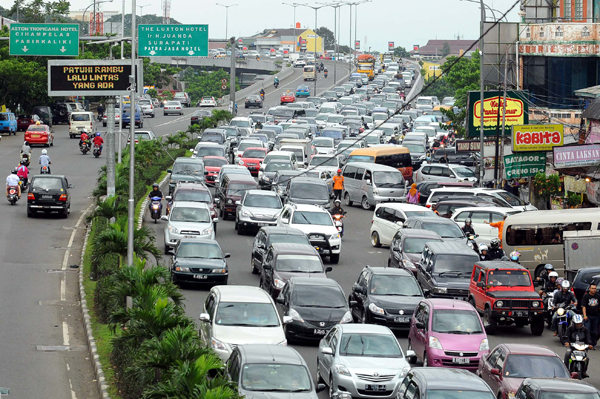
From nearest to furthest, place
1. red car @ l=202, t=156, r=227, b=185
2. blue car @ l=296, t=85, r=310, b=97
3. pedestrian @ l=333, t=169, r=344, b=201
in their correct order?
pedestrian @ l=333, t=169, r=344, b=201, red car @ l=202, t=156, r=227, b=185, blue car @ l=296, t=85, r=310, b=97

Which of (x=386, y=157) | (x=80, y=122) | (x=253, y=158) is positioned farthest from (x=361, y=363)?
(x=80, y=122)

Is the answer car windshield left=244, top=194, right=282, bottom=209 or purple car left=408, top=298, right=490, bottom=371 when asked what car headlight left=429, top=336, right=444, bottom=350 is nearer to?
purple car left=408, top=298, right=490, bottom=371

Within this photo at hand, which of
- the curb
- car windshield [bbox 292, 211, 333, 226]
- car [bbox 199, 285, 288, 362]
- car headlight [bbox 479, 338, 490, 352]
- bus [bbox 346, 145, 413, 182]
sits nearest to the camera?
the curb

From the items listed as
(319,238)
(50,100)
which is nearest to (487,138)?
(319,238)

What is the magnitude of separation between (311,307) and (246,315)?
7.99 feet

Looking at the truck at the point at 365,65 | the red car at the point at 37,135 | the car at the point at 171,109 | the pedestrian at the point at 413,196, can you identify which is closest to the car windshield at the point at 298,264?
the pedestrian at the point at 413,196

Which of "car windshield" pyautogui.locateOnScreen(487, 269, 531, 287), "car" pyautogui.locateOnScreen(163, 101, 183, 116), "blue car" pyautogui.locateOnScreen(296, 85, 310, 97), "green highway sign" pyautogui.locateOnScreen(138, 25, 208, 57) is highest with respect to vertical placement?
"blue car" pyautogui.locateOnScreen(296, 85, 310, 97)

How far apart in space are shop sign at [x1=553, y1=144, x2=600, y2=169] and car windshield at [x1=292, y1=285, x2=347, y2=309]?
1774 cm

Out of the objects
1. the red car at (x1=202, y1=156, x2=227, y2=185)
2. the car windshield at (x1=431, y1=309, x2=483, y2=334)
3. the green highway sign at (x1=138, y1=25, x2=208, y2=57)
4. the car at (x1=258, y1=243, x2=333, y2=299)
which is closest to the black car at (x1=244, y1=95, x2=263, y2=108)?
the red car at (x1=202, y1=156, x2=227, y2=185)

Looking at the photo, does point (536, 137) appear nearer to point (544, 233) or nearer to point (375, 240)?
point (375, 240)

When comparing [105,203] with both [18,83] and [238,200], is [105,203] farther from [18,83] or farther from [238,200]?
[18,83]

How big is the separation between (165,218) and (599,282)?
46.6 feet

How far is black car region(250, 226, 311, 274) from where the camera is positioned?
28.5 meters

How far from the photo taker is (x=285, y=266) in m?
25.5
